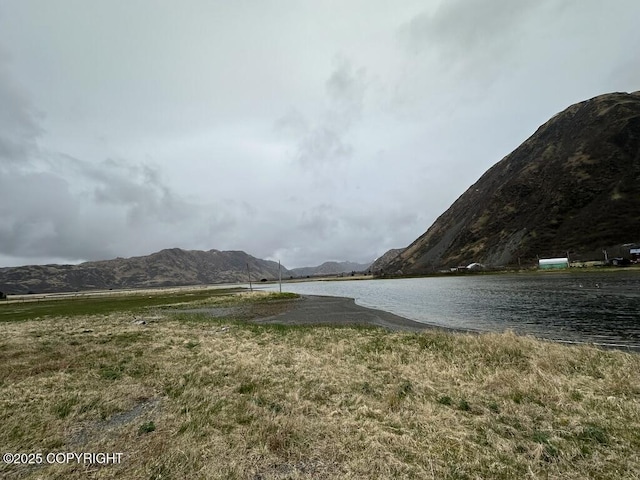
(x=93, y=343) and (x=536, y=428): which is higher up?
(x=93, y=343)

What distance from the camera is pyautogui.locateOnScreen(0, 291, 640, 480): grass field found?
7.66 m

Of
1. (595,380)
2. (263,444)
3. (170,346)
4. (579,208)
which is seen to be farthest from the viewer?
(579,208)

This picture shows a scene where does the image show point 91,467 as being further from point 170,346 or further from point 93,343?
point 93,343

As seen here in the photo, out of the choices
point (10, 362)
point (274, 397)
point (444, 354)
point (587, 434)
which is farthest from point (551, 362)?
point (10, 362)

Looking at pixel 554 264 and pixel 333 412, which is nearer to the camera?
pixel 333 412

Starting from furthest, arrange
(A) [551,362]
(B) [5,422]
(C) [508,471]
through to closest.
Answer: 1. (A) [551,362]
2. (B) [5,422]
3. (C) [508,471]

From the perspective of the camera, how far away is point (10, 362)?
58.7 feet

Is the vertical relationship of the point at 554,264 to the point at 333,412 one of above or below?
above

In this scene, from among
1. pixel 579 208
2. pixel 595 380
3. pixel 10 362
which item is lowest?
pixel 595 380

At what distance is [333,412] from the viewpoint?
10.9 meters

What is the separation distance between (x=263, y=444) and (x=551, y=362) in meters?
14.7

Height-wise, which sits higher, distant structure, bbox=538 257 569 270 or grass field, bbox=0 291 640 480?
distant structure, bbox=538 257 569 270

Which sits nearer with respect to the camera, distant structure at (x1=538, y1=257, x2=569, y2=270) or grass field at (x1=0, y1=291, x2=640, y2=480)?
grass field at (x1=0, y1=291, x2=640, y2=480)

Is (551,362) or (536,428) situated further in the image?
(551,362)
